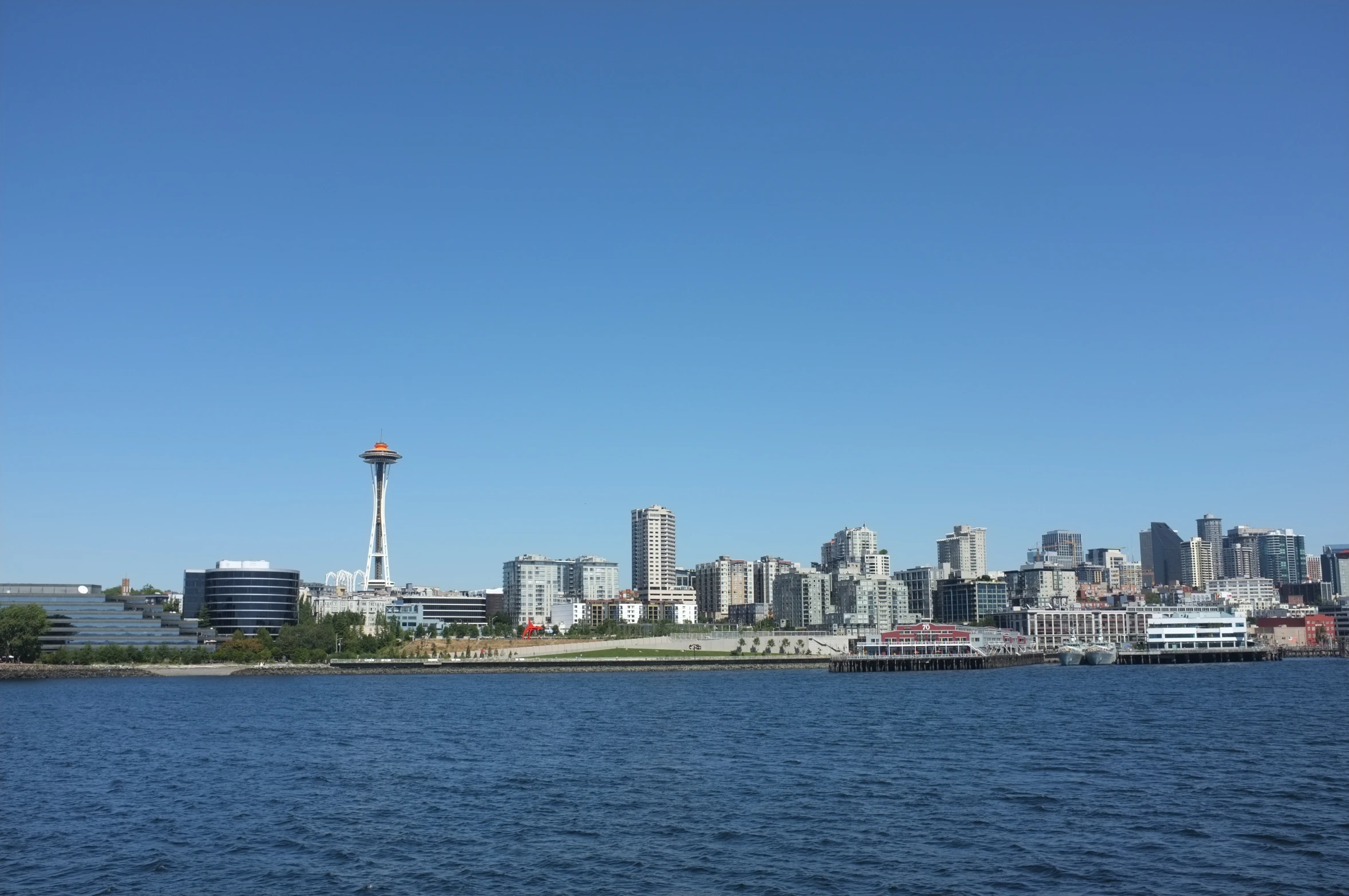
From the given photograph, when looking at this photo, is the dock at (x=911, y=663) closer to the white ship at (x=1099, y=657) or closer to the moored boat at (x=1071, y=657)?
the white ship at (x=1099, y=657)

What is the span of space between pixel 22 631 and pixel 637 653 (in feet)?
277

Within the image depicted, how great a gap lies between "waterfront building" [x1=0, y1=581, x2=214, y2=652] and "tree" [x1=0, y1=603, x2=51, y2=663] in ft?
21.0

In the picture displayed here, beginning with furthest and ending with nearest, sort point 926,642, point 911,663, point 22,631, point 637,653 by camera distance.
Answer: point 637,653 → point 926,642 → point 911,663 → point 22,631

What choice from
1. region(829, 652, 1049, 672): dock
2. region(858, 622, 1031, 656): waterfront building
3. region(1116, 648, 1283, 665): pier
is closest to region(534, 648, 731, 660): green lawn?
region(829, 652, 1049, 672): dock

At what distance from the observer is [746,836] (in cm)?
3691

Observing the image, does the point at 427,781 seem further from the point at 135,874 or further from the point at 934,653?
the point at 934,653

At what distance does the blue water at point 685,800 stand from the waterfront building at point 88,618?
84.4m

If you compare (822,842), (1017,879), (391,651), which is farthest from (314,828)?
(391,651)

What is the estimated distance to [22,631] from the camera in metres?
148

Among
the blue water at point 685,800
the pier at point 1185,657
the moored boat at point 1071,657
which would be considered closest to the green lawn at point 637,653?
the moored boat at point 1071,657

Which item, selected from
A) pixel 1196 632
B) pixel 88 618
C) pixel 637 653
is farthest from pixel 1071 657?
pixel 88 618

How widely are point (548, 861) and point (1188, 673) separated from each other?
130932 millimetres

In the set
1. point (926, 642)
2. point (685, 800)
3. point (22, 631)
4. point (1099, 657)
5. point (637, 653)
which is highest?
point (22, 631)

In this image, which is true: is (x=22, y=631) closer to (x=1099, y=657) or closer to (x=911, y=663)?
(x=911, y=663)
